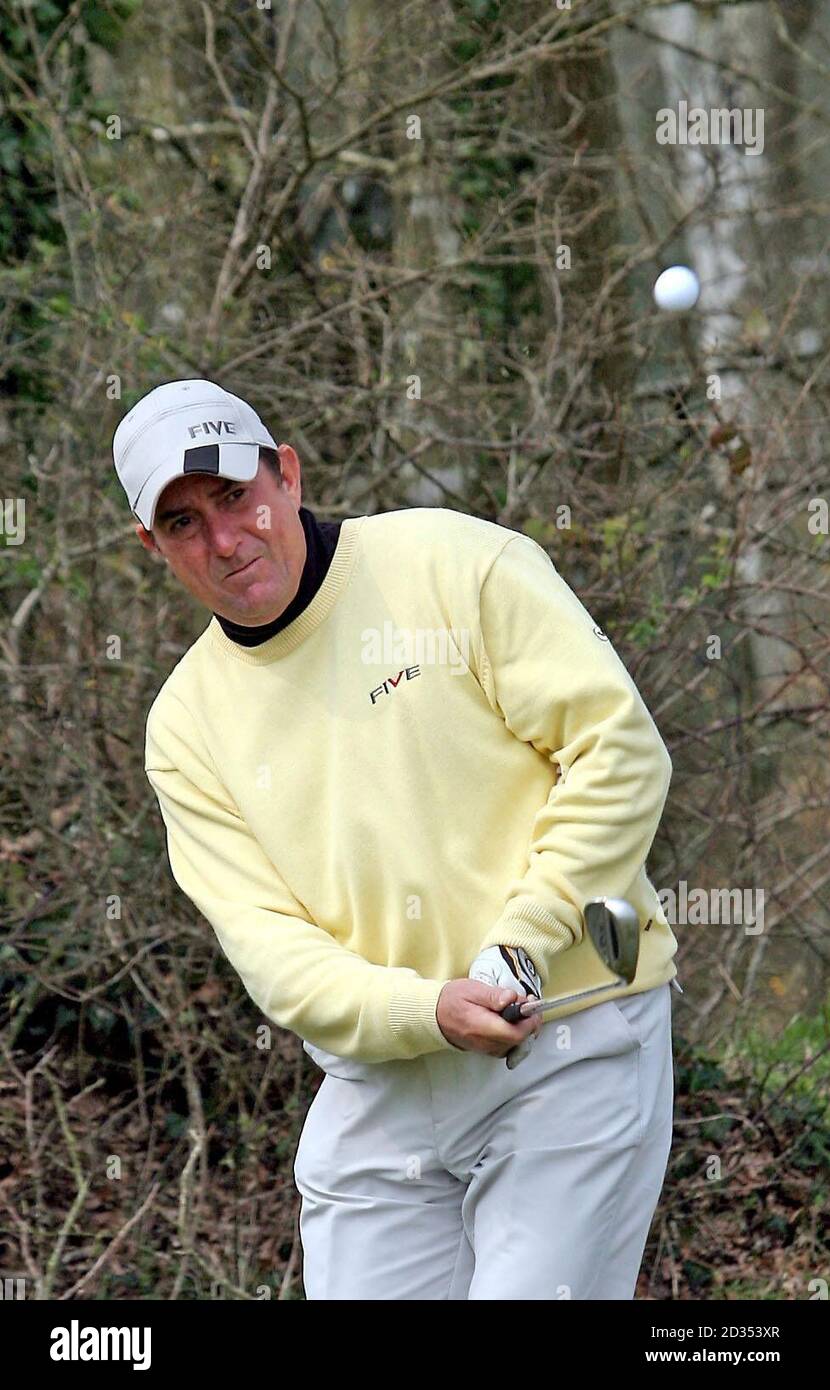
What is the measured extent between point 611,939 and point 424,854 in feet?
1.40

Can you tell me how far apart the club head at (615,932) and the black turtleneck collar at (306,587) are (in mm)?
790

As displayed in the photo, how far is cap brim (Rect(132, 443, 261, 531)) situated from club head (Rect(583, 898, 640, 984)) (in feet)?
3.24

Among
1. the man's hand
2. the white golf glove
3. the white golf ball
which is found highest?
the white golf ball

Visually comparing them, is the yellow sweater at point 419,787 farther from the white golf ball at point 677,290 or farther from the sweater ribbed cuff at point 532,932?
the white golf ball at point 677,290

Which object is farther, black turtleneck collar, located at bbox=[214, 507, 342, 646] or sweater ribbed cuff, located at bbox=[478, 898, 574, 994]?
black turtleneck collar, located at bbox=[214, 507, 342, 646]

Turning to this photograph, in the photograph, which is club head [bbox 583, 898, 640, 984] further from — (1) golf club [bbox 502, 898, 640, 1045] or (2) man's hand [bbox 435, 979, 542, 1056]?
(2) man's hand [bbox 435, 979, 542, 1056]

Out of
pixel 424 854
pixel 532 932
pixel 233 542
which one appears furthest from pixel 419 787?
pixel 233 542

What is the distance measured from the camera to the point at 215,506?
3088mm

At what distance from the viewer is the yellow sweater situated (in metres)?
2.90

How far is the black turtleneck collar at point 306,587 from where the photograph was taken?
3.12 metres

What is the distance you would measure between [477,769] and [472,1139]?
639mm

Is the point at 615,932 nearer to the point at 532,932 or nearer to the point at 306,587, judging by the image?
the point at 532,932

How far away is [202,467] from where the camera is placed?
302 centimetres

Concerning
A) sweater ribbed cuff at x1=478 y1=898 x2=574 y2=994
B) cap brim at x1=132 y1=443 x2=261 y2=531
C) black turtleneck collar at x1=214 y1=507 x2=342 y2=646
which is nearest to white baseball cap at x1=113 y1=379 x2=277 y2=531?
cap brim at x1=132 y1=443 x2=261 y2=531
